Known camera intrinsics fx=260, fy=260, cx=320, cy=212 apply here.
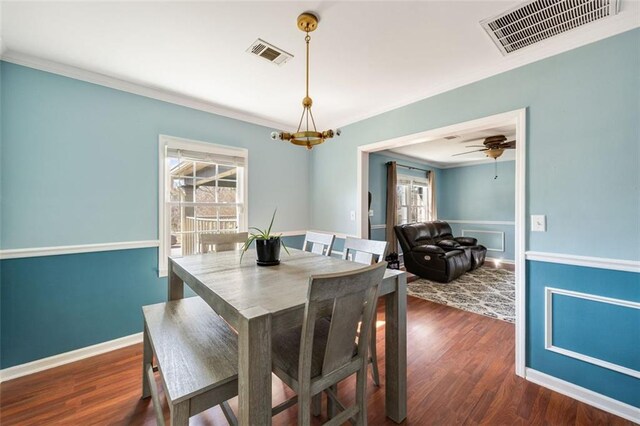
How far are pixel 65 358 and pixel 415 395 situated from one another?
2.94 metres

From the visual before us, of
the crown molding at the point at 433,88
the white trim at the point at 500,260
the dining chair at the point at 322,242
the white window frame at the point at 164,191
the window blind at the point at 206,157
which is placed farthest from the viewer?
the white trim at the point at 500,260

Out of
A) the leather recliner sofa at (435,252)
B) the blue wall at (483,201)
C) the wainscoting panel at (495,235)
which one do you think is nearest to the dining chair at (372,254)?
the leather recliner sofa at (435,252)

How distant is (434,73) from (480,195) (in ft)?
17.0

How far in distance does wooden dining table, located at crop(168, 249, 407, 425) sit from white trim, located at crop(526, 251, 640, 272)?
1.21 meters

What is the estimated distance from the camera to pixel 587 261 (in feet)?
5.95

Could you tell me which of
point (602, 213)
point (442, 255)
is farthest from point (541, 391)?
point (442, 255)

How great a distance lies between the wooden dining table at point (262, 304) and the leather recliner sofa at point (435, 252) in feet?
9.98

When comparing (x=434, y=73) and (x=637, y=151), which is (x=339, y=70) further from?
(x=637, y=151)

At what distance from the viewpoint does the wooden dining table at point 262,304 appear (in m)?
1.01

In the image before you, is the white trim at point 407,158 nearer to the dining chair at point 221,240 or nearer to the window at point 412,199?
the window at point 412,199

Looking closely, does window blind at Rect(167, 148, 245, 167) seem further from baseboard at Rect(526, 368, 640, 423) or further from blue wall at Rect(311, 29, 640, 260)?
baseboard at Rect(526, 368, 640, 423)

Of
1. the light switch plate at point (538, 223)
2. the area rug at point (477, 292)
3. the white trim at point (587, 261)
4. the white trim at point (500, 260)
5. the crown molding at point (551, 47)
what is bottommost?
the area rug at point (477, 292)

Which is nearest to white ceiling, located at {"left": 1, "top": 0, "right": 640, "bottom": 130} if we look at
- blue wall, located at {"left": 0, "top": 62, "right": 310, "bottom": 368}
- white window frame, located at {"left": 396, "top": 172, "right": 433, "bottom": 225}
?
blue wall, located at {"left": 0, "top": 62, "right": 310, "bottom": 368}

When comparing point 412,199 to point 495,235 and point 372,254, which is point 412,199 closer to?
point 495,235
